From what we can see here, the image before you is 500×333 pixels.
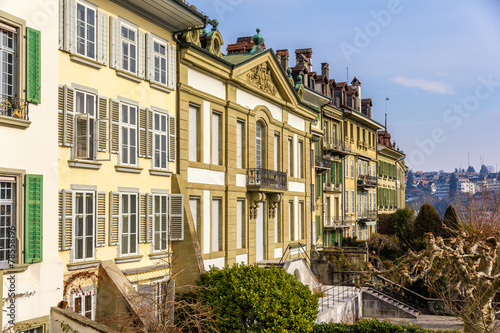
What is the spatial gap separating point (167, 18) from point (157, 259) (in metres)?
8.34

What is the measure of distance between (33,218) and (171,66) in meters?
8.77

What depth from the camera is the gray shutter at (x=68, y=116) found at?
50.3 ft

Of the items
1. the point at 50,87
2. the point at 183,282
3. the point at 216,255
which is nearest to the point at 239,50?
the point at 216,255

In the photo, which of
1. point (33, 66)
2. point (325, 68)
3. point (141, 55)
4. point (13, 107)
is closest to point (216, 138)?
point (141, 55)

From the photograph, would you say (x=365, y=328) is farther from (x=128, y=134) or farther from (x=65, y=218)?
(x=65, y=218)

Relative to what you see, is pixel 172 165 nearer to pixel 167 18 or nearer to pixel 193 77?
pixel 193 77

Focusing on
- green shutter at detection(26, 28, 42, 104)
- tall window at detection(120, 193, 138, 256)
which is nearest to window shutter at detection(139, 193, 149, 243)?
tall window at detection(120, 193, 138, 256)

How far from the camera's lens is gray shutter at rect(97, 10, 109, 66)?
55.2 ft

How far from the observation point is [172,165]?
2067 cm

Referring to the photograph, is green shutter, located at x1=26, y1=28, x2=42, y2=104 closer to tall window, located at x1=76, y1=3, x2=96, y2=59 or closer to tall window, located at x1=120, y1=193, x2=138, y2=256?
tall window, located at x1=76, y1=3, x2=96, y2=59

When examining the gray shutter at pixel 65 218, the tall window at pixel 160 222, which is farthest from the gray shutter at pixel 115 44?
the tall window at pixel 160 222

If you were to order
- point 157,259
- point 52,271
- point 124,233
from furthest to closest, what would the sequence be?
point 157,259 < point 124,233 < point 52,271

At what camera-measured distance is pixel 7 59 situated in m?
13.4

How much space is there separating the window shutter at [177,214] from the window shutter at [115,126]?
3444 millimetres
